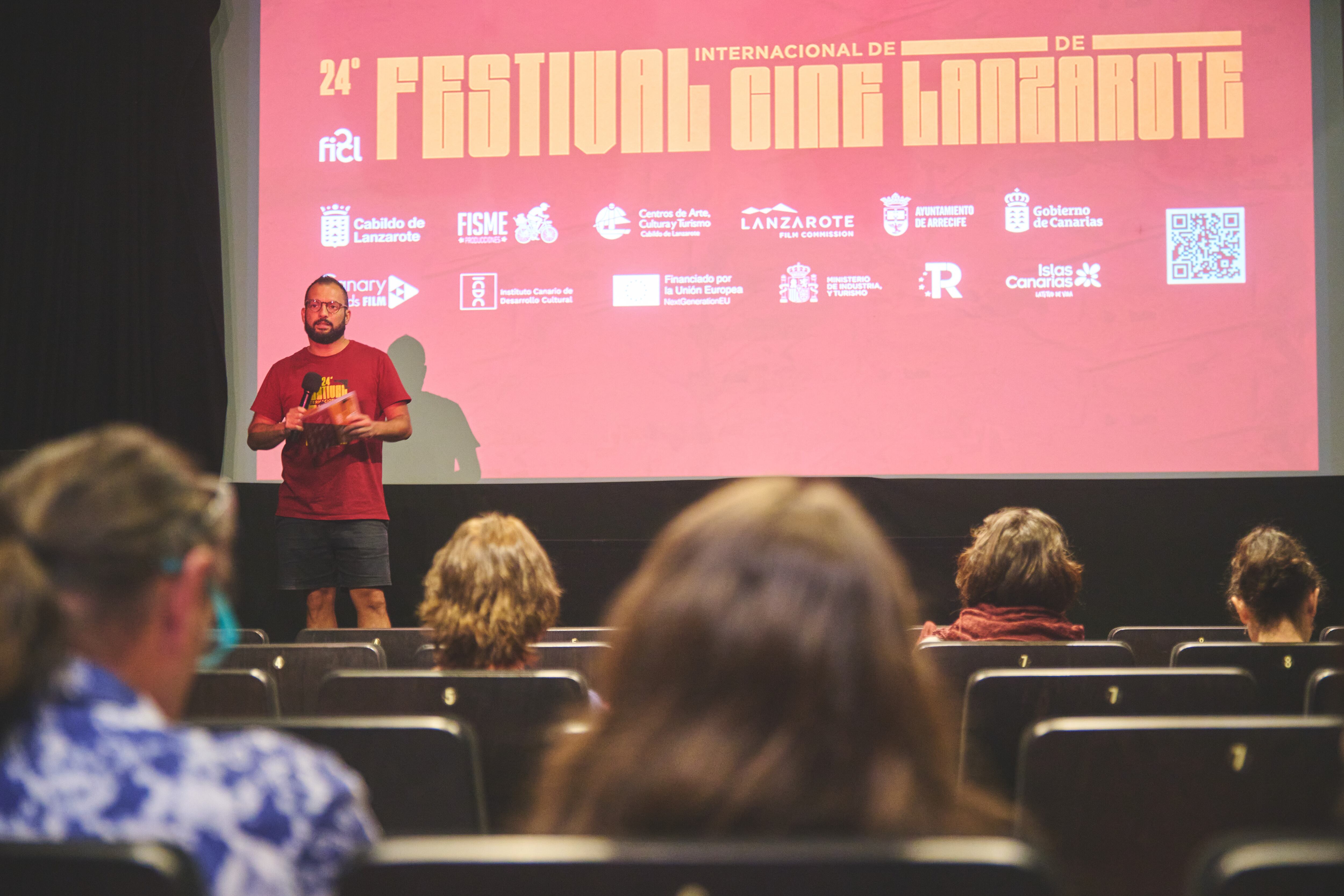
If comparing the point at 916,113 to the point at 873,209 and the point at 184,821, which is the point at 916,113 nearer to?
the point at 873,209

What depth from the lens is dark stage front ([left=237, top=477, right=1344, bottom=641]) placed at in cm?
486

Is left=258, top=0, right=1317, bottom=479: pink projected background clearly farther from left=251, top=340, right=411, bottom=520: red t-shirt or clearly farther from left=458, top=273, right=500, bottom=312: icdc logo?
left=251, top=340, right=411, bottom=520: red t-shirt

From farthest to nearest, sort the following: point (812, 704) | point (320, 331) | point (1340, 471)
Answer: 1. point (1340, 471)
2. point (320, 331)
3. point (812, 704)

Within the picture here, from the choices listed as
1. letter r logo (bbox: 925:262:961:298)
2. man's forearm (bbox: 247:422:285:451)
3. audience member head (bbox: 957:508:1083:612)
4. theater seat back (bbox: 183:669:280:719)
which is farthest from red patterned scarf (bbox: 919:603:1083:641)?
man's forearm (bbox: 247:422:285:451)

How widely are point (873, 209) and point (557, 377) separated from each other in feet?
5.64

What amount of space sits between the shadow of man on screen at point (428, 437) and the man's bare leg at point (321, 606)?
2.96 ft

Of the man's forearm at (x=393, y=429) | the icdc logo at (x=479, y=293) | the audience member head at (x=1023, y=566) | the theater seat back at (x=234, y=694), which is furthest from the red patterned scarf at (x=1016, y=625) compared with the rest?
the icdc logo at (x=479, y=293)

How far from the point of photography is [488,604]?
2.09 m

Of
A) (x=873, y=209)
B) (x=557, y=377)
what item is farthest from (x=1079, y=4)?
(x=557, y=377)

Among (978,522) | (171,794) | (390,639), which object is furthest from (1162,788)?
(978,522)

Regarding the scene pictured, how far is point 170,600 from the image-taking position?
92cm

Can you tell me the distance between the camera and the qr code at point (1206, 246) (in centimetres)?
494

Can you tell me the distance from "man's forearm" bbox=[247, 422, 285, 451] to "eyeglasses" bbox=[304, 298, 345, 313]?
19.4 inches

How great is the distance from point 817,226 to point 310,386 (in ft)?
→ 7.97
